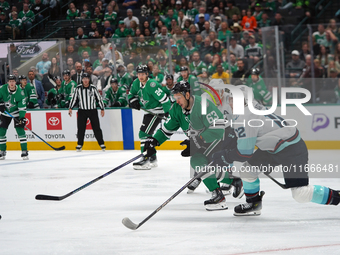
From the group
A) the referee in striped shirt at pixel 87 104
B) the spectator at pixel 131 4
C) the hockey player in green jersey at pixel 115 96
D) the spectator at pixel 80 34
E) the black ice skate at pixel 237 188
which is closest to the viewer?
the black ice skate at pixel 237 188

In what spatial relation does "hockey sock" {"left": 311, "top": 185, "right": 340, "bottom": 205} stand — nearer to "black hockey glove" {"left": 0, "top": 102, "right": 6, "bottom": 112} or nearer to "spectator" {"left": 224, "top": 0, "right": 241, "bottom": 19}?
"black hockey glove" {"left": 0, "top": 102, "right": 6, "bottom": 112}

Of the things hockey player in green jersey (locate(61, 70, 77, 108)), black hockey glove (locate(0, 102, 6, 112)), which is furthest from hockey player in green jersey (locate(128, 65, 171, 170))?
hockey player in green jersey (locate(61, 70, 77, 108))

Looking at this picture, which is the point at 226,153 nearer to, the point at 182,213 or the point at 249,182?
the point at 249,182

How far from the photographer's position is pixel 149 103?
23.1 ft

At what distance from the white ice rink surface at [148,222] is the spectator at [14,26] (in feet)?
23.5

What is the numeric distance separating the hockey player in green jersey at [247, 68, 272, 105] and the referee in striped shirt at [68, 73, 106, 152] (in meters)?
2.77

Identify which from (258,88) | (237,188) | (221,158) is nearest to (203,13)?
(258,88)

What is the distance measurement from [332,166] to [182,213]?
3.16 meters

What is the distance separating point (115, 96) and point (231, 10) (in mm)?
3308

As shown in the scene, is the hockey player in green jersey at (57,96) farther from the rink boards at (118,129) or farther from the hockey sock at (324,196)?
the hockey sock at (324,196)

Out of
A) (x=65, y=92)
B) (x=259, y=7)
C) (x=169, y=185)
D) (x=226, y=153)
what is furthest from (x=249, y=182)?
(x=259, y=7)

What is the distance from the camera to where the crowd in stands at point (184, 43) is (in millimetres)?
8102

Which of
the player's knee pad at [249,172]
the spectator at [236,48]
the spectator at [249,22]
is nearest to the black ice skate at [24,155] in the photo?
the spectator at [236,48]

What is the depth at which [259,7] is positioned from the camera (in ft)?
34.5
